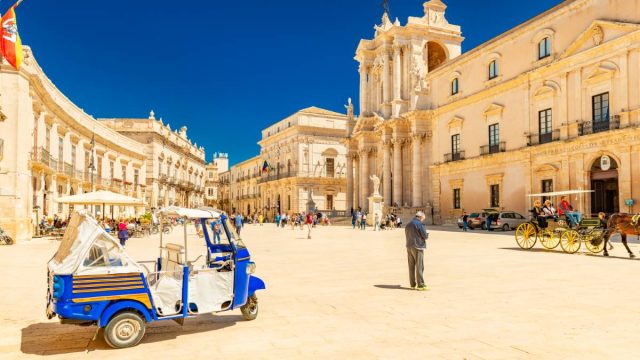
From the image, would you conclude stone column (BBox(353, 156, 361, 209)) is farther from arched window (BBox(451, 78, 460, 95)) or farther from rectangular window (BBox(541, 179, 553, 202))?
rectangular window (BBox(541, 179, 553, 202))

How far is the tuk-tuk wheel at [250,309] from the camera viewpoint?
6438 mm

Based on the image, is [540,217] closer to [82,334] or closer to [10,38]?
[82,334]

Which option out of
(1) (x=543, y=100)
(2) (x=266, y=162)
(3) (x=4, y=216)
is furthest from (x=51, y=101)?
(2) (x=266, y=162)

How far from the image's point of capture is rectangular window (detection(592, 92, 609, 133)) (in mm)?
24491

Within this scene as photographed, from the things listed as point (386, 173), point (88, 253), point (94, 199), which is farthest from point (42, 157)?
point (386, 173)

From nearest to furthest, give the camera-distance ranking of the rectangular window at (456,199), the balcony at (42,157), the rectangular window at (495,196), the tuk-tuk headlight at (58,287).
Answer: the tuk-tuk headlight at (58,287)
the balcony at (42,157)
the rectangular window at (495,196)
the rectangular window at (456,199)

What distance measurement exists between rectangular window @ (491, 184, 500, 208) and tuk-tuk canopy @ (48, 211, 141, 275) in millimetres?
29376

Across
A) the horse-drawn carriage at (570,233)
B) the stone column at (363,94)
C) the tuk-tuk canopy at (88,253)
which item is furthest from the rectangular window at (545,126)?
the tuk-tuk canopy at (88,253)

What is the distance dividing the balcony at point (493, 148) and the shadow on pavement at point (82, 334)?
91.3ft

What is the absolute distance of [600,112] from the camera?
25.0m

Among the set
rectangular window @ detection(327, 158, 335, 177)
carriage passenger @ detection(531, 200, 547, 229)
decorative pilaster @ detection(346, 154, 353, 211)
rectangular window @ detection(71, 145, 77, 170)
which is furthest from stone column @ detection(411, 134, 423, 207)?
rectangular window @ detection(71, 145, 77, 170)

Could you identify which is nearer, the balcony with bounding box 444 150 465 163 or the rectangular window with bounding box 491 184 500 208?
the rectangular window with bounding box 491 184 500 208

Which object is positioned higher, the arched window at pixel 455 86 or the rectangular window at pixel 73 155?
the arched window at pixel 455 86

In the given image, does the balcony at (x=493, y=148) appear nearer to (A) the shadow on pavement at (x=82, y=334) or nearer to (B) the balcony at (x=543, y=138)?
(B) the balcony at (x=543, y=138)
